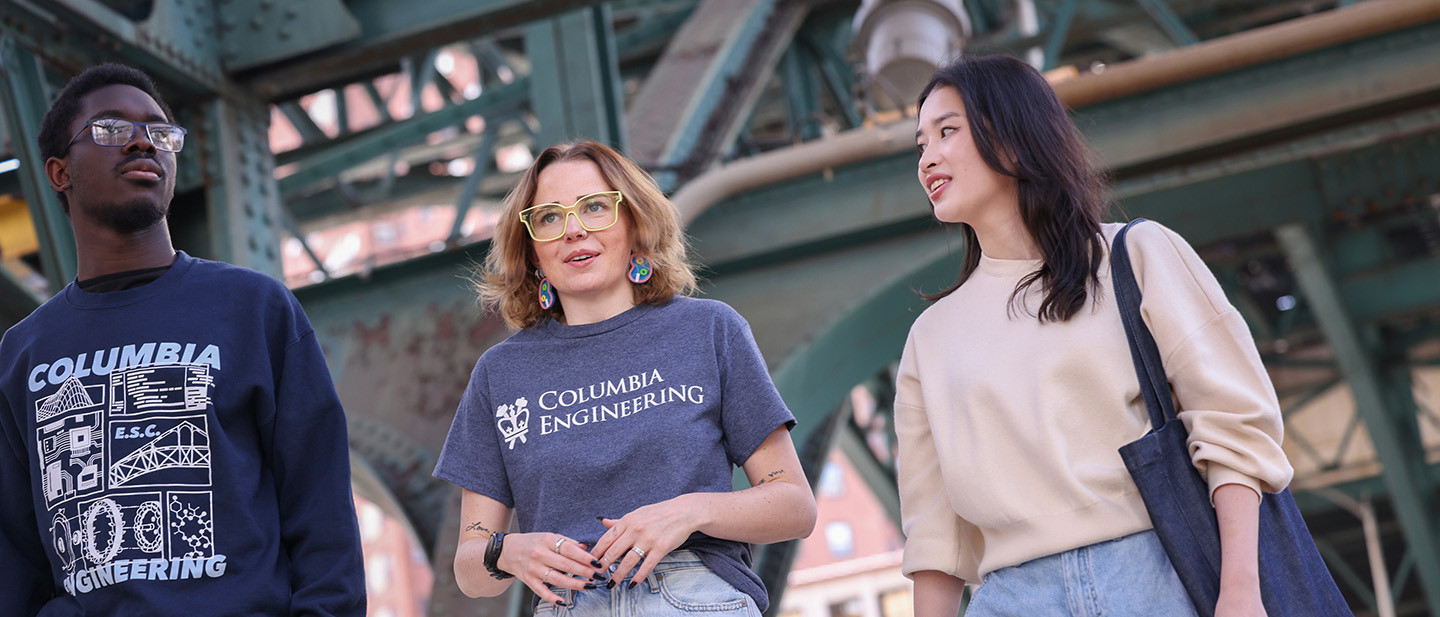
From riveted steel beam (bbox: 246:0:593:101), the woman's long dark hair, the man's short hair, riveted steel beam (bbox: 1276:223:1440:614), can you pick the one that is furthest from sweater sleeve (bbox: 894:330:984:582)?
riveted steel beam (bbox: 1276:223:1440:614)

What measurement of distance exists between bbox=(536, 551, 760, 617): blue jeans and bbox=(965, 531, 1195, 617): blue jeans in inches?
19.0

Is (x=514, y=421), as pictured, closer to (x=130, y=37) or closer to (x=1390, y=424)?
(x=130, y=37)

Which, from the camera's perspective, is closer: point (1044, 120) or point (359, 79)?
point (1044, 120)

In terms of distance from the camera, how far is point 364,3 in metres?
5.34

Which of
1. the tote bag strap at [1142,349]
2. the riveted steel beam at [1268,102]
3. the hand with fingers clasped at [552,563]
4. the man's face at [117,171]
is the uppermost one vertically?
the riveted steel beam at [1268,102]

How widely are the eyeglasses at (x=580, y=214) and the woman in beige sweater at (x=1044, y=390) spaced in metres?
0.61

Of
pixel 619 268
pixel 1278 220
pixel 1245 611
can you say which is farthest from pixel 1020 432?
pixel 1278 220

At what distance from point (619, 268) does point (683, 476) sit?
18.4 inches

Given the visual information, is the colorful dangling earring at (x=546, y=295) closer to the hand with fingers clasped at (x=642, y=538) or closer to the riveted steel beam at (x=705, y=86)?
the hand with fingers clasped at (x=642, y=538)

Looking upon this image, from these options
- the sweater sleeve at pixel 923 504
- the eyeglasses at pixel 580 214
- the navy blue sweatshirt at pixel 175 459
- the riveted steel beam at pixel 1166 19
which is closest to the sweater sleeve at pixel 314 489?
the navy blue sweatshirt at pixel 175 459

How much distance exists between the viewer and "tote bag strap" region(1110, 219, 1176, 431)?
227 cm

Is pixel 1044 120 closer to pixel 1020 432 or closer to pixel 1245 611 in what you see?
pixel 1020 432

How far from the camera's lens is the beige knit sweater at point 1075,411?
2.21m

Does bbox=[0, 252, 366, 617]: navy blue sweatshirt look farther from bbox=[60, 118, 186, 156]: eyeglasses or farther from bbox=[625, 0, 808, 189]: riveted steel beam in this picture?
bbox=[625, 0, 808, 189]: riveted steel beam
